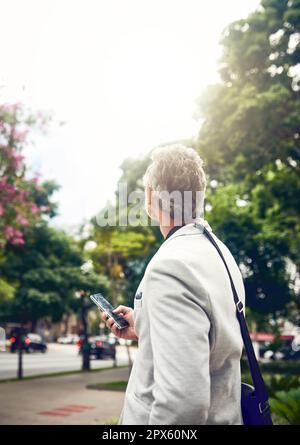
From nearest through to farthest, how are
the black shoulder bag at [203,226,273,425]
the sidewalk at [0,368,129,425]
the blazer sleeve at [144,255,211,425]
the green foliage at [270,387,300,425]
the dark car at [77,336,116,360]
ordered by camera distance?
the blazer sleeve at [144,255,211,425], the black shoulder bag at [203,226,273,425], the green foliage at [270,387,300,425], the sidewalk at [0,368,129,425], the dark car at [77,336,116,360]

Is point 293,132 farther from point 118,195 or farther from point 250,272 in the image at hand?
point 118,195

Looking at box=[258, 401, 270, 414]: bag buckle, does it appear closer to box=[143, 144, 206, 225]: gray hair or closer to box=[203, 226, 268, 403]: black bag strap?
box=[203, 226, 268, 403]: black bag strap

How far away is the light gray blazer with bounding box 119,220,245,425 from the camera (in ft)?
→ 4.52

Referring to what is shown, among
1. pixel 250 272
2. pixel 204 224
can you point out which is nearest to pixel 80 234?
pixel 250 272

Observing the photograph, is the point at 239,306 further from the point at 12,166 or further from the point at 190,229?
the point at 12,166

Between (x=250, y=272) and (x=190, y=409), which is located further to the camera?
(x=250, y=272)

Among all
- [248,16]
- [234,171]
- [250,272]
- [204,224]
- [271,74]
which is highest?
[248,16]

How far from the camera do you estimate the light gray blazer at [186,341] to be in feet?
4.52

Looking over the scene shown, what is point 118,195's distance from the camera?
24.8m

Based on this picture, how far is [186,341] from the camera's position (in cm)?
138

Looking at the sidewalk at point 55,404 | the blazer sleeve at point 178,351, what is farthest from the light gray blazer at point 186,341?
the sidewalk at point 55,404

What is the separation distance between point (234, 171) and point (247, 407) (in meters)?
13.8

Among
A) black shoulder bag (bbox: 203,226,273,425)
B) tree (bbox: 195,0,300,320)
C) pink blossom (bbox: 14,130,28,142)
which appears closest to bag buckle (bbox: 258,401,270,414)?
black shoulder bag (bbox: 203,226,273,425)

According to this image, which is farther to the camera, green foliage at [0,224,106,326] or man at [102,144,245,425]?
green foliage at [0,224,106,326]
